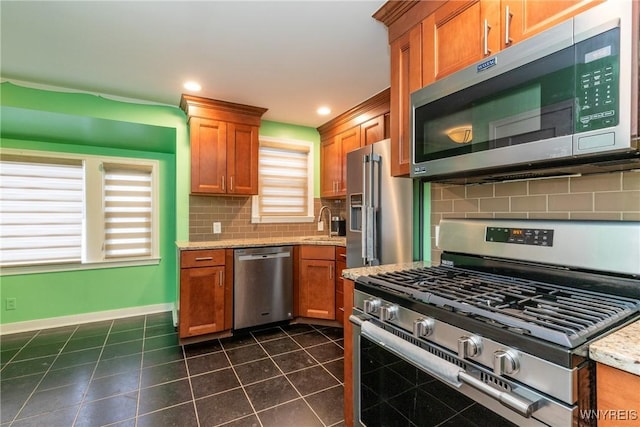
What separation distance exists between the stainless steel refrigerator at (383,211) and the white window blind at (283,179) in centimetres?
148

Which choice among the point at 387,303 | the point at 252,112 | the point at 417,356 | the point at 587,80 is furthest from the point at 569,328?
the point at 252,112

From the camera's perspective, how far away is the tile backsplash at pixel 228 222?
10.9ft

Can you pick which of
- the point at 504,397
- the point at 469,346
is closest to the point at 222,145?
the point at 469,346

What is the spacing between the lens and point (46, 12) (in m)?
1.75

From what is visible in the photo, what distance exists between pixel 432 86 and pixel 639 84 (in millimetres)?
676

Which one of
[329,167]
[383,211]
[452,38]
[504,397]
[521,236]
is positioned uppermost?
[452,38]

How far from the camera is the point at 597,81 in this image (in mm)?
850

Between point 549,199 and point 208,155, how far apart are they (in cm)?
290

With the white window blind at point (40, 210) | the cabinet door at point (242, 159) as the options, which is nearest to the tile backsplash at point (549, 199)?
the cabinet door at point (242, 159)

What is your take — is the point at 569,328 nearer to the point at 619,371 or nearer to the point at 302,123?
the point at 619,371

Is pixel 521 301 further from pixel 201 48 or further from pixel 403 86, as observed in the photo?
pixel 201 48

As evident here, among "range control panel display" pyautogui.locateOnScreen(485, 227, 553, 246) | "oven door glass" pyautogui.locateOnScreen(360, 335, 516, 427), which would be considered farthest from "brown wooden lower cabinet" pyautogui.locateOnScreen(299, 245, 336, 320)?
"range control panel display" pyautogui.locateOnScreen(485, 227, 553, 246)

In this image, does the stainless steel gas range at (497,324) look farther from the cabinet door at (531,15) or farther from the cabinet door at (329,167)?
the cabinet door at (329,167)

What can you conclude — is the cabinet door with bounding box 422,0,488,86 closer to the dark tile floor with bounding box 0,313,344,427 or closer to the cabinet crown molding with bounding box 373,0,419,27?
the cabinet crown molding with bounding box 373,0,419,27
